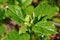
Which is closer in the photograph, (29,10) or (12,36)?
(12,36)

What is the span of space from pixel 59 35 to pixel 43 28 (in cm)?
28

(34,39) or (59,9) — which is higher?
(59,9)

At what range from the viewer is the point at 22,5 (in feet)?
Result: 3.99

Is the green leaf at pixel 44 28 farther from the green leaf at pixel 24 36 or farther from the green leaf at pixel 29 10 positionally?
the green leaf at pixel 29 10

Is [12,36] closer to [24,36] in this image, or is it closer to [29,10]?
[24,36]

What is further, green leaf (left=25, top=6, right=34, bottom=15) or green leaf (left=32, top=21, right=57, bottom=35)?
green leaf (left=25, top=6, right=34, bottom=15)

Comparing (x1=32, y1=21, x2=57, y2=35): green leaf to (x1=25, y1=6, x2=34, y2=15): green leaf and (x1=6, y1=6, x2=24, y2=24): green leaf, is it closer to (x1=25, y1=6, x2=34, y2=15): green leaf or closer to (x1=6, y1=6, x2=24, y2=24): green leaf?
(x1=6, y1=6, x2=24, y2=24): green leaf

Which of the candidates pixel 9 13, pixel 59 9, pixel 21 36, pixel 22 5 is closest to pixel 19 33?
pixel 21 36

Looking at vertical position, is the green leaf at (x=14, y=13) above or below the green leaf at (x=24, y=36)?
above

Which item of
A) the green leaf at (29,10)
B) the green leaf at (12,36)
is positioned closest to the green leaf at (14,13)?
the green leaf at (12,36)

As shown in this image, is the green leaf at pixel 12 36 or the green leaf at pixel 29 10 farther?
the green leaf at pixel 29 10

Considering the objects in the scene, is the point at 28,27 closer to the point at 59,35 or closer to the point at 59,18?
the point at 59,35

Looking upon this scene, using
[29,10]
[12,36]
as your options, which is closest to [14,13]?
[12,36]

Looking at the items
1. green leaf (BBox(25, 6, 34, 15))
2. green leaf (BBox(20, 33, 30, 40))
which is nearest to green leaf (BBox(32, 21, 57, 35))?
green leaf (BBox(20, 33, 30, 40))
